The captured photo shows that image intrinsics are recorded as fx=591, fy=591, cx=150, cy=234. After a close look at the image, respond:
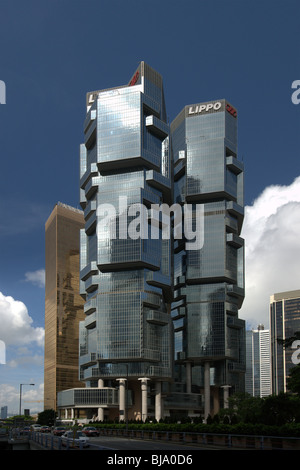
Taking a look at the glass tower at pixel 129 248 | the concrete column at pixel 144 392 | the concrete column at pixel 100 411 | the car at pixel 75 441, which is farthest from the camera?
the concrete column at pixel 100 411

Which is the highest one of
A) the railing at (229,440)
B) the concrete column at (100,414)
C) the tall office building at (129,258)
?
the tall office building at (129,258)

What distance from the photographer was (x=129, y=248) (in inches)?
7037

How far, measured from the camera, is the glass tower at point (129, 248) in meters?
178

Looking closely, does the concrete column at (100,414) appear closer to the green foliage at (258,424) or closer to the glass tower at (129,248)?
the glass tower at (129,248)

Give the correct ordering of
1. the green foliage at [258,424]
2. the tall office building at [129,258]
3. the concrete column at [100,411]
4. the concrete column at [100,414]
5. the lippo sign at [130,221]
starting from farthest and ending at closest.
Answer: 1. the concrete column at [100,411]
2. the concrete column at [100,414]
3. the lippo sign at [130,221]
4. the tall office building at [129,258]
5. the green foliage at [258,424]

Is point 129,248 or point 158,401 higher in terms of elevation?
point 129,248

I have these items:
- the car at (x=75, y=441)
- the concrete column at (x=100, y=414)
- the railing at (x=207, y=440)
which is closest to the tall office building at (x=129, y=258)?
the concrete column at (x=100, y=414)

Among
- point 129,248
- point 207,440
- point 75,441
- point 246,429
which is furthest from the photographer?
point 129,248

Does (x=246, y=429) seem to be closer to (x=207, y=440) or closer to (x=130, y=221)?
(x=207, y=440)

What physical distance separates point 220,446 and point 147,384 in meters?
128

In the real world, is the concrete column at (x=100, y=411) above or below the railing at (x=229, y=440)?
below

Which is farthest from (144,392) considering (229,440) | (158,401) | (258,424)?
(229,440)

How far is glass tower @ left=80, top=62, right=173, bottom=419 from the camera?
178 meters

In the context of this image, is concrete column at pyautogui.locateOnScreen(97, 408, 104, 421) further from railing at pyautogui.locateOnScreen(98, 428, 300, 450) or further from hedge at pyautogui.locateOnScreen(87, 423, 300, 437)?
hedge at pyautogui.locateOnScreen(87, 423, 300, 437)
